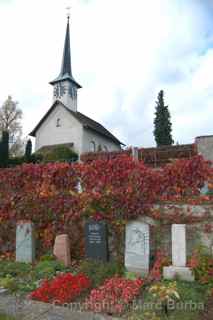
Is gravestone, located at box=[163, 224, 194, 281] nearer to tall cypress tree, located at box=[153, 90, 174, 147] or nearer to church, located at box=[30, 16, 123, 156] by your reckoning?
church, located at box=[30, 16, 123, 156]

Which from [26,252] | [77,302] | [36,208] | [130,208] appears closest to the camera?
[77,302]

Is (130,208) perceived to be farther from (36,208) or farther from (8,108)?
(8,108)

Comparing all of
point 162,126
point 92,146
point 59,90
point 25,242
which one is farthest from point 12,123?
point 25,242

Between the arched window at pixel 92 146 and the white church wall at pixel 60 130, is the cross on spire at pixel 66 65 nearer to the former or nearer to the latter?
the white church wall at pixel 60 130

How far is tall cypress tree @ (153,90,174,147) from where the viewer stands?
1087 inches

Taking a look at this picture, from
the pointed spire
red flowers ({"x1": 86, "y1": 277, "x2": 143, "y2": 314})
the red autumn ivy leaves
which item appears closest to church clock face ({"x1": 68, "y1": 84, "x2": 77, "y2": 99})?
the pointed spire

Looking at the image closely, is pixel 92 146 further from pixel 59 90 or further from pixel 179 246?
pixel 179 246

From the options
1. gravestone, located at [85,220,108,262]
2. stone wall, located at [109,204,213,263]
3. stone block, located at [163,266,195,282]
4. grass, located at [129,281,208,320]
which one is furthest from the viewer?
gravestone, located at [85,220,108,262]

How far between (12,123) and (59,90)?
20.5 ft

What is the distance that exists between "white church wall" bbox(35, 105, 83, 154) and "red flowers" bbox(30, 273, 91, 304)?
67.2 ft

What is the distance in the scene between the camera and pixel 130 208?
20.9ft

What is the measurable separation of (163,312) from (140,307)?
349 millimetres

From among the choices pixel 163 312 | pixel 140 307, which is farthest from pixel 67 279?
pixel 163 312

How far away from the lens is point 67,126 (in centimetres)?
2636
